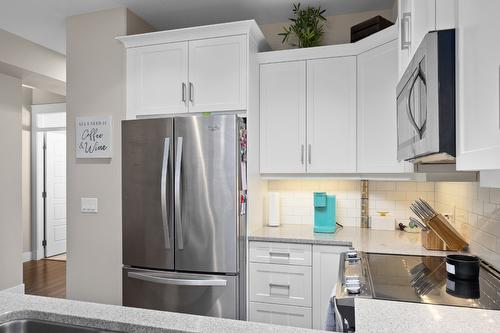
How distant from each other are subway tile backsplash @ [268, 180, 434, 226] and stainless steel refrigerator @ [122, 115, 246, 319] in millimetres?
730

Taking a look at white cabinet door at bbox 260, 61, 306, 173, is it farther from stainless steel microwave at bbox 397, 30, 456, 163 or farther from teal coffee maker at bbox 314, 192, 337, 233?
stainless steel microwave at bbox 397, 30, 456, 163

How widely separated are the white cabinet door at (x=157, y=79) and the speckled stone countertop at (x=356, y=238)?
3.78ft

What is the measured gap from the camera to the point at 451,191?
2305mm

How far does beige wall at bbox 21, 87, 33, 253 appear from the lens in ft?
17.6

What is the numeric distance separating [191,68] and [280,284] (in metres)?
1.69

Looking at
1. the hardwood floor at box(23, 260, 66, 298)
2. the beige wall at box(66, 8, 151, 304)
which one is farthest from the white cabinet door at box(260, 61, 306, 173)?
the hardwood floor at box(23, 260, 66, 298)

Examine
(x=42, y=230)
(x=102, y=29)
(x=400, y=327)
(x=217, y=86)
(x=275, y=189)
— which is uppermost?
(x=102, y=29)

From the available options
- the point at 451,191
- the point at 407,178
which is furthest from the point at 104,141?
the point at 451,191

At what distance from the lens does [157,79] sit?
9.15 feet

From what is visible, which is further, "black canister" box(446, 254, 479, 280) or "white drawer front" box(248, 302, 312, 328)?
"white drawer front" box(248, 302, 312, 328)

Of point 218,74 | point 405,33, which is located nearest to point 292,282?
point 218,74

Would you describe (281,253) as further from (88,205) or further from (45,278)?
(45,278)

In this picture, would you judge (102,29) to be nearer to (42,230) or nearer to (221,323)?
(221,323)

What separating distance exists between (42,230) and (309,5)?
5013 millimetres
